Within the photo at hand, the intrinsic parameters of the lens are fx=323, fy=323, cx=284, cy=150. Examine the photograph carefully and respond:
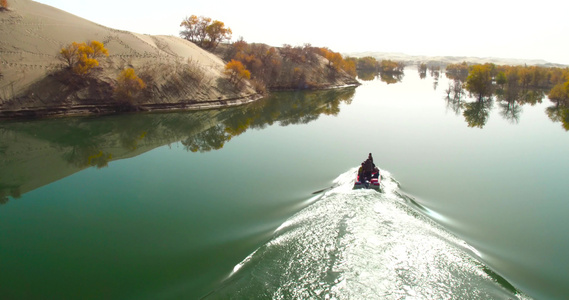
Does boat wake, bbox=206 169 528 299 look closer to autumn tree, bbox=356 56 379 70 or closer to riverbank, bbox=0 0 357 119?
riverbank, bbox=0 0 357 119

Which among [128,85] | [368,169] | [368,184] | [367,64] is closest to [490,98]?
[368,169]

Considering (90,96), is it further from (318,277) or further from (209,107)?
(318,277)

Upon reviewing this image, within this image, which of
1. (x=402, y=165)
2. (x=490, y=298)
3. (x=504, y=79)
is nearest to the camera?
(x=490, y=298)

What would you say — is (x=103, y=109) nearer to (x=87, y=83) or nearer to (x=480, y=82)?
(x=87, y=83)

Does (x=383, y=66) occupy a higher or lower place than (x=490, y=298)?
higher

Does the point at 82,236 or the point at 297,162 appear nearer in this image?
the point at 82,236

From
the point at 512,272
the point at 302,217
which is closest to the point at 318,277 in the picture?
the point at 302,217
